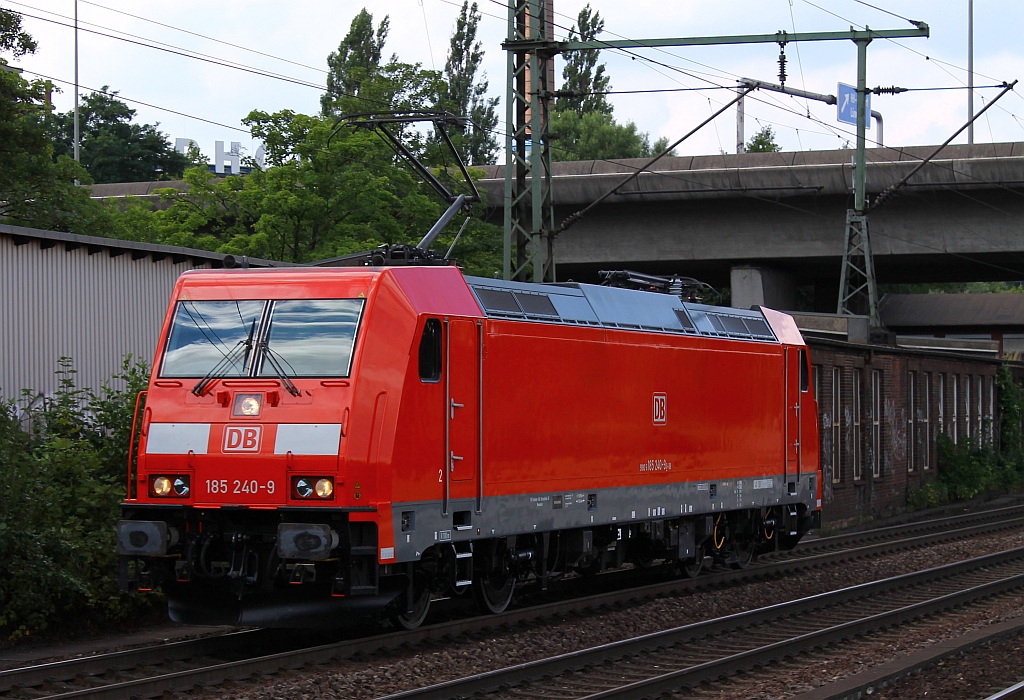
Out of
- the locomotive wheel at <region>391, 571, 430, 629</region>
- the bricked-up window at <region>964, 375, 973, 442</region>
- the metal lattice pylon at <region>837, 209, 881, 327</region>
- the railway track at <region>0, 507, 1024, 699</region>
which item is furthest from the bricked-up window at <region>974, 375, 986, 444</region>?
the locomotive wheel at <region>391, 571, 430, 629</region>

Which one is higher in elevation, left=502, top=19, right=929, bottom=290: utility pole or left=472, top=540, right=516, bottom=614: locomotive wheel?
left=502, top=19, right=929, bottom=290: utility pole

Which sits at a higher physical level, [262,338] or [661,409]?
[262,338]

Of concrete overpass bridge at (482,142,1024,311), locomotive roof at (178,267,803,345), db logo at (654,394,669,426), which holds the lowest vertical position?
db logo at (654,394,669,426)

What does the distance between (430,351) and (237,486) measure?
78.3 inches

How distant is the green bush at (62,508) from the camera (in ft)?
37.1

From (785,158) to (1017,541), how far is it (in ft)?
48.7

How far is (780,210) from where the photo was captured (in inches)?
1391

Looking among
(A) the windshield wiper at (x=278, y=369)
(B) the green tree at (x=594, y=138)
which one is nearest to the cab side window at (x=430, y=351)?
(A) the windshield wiper at (x=278, y=369)

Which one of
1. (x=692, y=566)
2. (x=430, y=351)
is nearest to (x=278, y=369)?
(x=430, y=351)

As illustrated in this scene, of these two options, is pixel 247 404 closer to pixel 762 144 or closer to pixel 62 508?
pixel 62 508

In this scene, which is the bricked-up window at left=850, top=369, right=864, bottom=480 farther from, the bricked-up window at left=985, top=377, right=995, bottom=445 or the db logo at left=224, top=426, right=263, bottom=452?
the db logo at left=224, top=426, right=263, bottom=452

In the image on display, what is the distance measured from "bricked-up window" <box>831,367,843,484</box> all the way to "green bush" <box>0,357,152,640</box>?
16.0 metres

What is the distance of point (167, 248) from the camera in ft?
51.6

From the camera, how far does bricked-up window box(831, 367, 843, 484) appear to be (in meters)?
26.1
